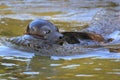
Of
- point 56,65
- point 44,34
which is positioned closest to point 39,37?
point 44,34

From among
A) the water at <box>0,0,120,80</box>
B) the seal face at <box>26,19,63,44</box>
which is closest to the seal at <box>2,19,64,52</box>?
the seal face at <box>26,19,63,44</box>

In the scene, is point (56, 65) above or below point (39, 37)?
below

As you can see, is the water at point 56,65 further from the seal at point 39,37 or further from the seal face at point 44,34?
the seal face at point 44,34

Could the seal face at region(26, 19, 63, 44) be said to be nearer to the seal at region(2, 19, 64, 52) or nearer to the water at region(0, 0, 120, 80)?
the seal at region(2, 19, 64, 52)

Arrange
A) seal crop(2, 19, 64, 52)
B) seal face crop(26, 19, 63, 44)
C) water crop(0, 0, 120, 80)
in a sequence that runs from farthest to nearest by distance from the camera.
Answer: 1. seal face crop(26, 19, 63, 44)
2. seal crop(2, 19, 64, 52)
3. water crop(0, 0, 120, 80)

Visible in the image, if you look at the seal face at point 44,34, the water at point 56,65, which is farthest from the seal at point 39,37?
the water at point 56,65

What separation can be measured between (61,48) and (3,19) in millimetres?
4204

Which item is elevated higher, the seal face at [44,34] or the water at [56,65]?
the seal face at [44,34]

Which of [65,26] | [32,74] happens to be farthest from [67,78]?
[65,26]

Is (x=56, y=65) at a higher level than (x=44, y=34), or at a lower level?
lower

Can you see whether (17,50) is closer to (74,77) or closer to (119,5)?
(74,77)

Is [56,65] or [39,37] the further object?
[39,37]

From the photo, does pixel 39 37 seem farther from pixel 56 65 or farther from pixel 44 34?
pixel 56 65

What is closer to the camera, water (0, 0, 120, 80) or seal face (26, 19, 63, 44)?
water (0, 0, 120, 80)
